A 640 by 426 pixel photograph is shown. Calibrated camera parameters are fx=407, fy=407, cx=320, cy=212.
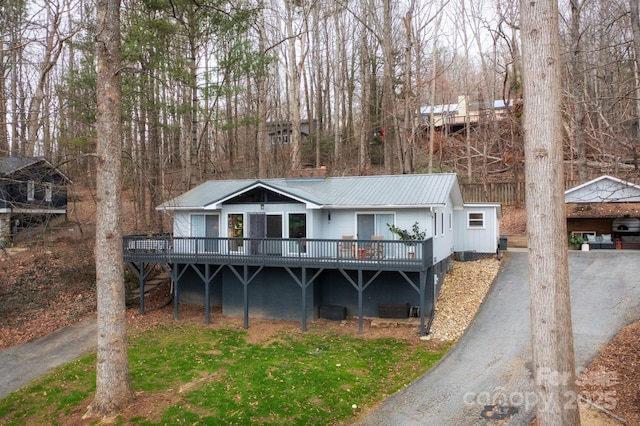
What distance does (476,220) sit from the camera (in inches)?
734

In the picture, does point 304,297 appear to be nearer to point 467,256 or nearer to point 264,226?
point 264,226

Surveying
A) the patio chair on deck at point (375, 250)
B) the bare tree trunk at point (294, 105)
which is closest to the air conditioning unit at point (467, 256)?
the patio chair on deck at point (375, 250)

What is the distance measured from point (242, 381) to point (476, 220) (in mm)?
13374

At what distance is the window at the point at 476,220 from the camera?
1853 centimetres

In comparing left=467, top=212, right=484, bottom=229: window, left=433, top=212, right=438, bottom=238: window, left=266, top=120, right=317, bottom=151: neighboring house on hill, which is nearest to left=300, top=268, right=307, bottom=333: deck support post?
left=433, top=212, right=438, bottom=238: window

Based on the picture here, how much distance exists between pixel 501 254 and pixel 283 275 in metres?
10.3

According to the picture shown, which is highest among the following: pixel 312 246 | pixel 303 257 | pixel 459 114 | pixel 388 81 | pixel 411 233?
pixel 459 114

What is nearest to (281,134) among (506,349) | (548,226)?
(506,349)

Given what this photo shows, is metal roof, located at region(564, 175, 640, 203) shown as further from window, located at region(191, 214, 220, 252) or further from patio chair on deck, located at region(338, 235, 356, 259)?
window, located at region(191, 214, 220, 252)

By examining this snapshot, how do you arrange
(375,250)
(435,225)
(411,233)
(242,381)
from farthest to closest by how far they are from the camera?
1. (435,225)
2. (411,233)
3. (375,250)
4. (242,381)

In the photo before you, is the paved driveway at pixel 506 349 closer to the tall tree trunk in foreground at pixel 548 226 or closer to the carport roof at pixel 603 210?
the tall tree trunk in foreground at pixel 548 226

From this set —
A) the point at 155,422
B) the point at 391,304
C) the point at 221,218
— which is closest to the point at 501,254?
the point at 391,304

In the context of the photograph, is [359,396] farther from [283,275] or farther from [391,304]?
[283,275]

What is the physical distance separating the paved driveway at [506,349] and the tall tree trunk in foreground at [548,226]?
3.22 meters
